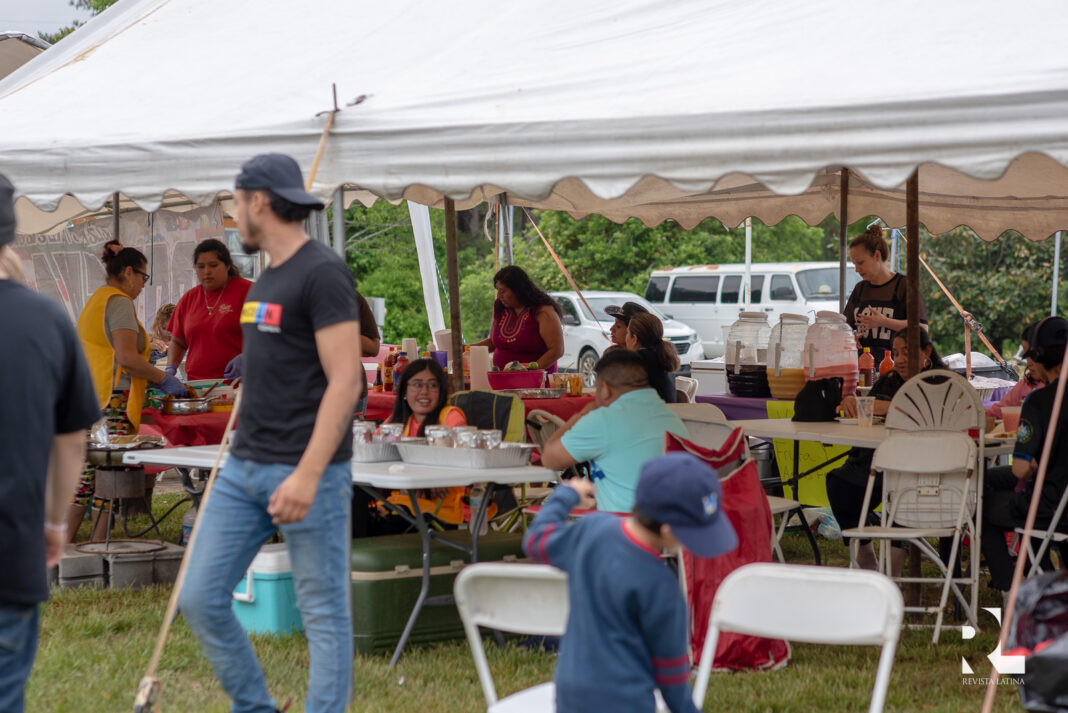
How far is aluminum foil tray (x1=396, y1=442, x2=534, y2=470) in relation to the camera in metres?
4.85

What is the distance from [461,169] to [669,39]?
1.04m

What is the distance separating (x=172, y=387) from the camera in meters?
6.61

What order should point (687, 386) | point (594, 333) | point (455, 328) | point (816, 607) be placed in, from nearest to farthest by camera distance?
point (816, 607)
point (455, 328)
point (687, 386)
point (594, 333)

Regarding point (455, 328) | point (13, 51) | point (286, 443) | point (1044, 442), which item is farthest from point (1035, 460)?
point (13, 51)

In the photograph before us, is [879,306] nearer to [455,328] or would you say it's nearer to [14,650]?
[455,328]

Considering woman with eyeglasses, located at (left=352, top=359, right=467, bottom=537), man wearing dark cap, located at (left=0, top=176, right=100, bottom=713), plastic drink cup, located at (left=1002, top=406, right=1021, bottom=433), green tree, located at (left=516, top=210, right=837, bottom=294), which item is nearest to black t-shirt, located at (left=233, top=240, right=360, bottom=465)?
man wearing dark cap, located at (left=0, top=176, right=100, bottom=713)

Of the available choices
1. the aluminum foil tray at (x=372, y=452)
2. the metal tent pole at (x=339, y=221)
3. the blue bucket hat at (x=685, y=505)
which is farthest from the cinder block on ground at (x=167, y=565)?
the blue bucket hat at (x=685, y=505)

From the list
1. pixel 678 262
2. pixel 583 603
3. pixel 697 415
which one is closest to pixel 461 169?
pixel 583 603

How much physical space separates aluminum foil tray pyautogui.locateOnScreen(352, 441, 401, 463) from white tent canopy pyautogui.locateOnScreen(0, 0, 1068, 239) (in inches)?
41.0

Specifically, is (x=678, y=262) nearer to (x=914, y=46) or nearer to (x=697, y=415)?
(x=697, y=415)

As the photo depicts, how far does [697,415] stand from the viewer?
639 cm

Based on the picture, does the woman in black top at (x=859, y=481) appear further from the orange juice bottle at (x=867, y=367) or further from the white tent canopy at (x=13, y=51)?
the white tent canopy at (x=13, y=51)

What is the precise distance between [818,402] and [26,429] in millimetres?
4841

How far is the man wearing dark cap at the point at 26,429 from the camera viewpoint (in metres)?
2.56
